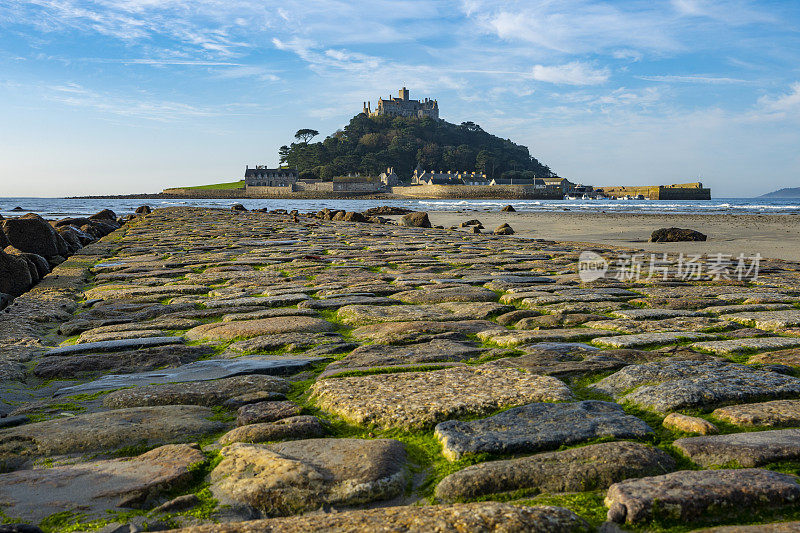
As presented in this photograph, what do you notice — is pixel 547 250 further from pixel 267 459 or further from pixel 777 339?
pixel 267 459

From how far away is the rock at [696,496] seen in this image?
127cm

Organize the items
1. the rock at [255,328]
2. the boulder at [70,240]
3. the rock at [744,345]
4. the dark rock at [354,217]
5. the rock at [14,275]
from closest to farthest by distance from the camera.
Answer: the rock at [744,345] < the rock at [255,328] < the rock at [14,275] < the boulder at [70,240] < the dark rock at [354,217]

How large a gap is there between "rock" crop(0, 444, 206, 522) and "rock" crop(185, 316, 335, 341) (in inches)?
57.4

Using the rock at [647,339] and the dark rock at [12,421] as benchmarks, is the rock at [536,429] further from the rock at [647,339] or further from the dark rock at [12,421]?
the dark rock at [12,421]

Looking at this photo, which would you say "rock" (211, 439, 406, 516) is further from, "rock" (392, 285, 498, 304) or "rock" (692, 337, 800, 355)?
"rock" (392, 285, 498, 304)

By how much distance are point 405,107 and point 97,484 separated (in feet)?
499

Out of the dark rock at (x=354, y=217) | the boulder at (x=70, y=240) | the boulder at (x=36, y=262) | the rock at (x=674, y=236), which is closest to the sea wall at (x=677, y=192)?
the dark rock at (x=354, y=217)

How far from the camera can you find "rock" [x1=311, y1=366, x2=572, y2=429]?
1880mm

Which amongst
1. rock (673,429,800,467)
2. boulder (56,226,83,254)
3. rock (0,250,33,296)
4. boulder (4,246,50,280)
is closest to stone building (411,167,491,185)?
boulder (56,226,83,254)

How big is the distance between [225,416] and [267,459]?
465 mm

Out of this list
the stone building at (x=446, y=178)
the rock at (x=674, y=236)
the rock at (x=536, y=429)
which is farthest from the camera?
the stone building at (x=446, y=178)

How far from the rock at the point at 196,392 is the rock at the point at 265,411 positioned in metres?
0.16

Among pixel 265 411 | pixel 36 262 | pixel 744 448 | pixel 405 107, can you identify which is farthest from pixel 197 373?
pixel 405 107

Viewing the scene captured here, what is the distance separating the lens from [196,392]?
2.17 metres
